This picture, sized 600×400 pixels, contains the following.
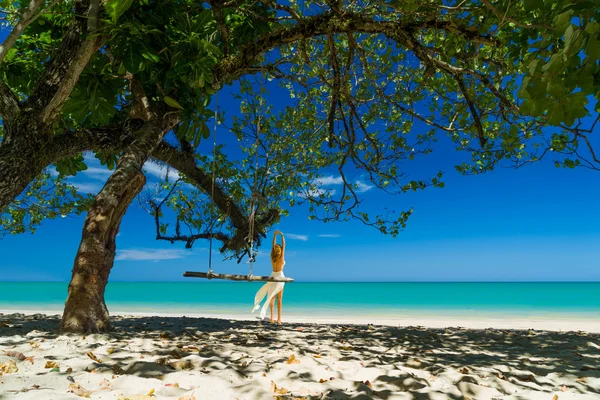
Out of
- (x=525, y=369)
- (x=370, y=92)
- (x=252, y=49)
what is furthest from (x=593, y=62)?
(x=370, y=92)

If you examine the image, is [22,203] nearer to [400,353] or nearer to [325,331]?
[325,331]

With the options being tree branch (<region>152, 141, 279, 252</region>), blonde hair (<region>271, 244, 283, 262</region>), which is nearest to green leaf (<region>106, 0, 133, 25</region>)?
tree branch (<region>152, 141, 279, 252</region>)

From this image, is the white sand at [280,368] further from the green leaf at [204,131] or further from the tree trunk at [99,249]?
the green leaf at [204,131]

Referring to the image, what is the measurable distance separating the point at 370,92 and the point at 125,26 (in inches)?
191

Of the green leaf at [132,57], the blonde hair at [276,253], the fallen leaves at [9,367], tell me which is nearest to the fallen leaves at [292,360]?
the fallen leaves at [9,367]

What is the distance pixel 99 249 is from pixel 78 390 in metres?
2.42

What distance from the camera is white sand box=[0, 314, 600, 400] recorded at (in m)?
2.61

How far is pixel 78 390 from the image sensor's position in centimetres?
246

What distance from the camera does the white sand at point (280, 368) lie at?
103 inches

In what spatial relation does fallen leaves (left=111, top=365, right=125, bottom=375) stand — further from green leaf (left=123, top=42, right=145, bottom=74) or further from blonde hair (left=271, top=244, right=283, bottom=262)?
blonde hair (left=271, top=244, right=283, bottom=262)

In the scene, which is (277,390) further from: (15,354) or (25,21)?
(25,21)

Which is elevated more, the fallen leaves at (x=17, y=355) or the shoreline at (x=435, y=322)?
the fallen leaves at (x=17, y=355)

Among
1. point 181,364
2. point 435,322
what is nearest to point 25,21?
point 181,364

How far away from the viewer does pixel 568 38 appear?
A: 1.31m
